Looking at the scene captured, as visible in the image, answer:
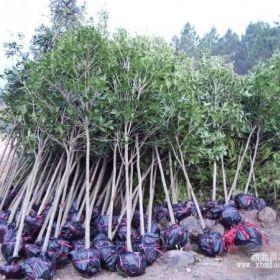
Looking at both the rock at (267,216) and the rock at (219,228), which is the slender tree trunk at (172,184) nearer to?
the rock at (219,228)

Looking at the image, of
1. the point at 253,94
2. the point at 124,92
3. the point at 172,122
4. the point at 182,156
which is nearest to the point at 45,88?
the point at 124,92

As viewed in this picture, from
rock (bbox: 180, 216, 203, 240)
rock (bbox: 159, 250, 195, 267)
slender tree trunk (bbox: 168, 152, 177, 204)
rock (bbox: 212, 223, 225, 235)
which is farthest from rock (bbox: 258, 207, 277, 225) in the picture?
rock (bbox: 159, 250, 195, 267)

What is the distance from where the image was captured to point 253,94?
524cm

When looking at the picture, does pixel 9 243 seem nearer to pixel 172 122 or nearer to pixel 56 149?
pixel 56 149

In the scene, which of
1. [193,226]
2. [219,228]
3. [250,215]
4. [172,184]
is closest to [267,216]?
[250,215]

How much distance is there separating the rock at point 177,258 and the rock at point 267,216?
4.47ft

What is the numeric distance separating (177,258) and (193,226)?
57cm

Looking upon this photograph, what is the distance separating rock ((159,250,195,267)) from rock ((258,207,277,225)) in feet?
4.47

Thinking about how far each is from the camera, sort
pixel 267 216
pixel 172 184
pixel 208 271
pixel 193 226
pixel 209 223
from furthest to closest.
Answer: pixel 172 184 < pixel 267 216 < pixel 209 223 < pixel 193 226 < pixel 208 271

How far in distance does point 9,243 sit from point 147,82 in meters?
2.35

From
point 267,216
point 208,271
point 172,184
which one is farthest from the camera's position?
point 172,184

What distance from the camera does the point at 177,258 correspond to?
3.59 m

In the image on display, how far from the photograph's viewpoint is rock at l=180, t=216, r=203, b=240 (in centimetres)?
402

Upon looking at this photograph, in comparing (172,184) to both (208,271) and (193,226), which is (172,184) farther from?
(208,271)
